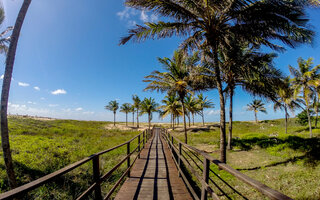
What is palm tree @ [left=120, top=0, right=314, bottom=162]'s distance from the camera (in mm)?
4996

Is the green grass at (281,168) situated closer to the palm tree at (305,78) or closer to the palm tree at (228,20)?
the palm tree at (228,20)

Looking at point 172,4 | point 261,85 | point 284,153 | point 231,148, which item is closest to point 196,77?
point 261,85

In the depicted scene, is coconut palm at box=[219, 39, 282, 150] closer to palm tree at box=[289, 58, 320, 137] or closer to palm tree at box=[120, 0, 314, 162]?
palm tree at box=[120, 0, 314, 162]

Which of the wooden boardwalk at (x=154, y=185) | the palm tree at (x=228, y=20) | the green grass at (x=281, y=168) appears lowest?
the green grass at (x=281, y=168)

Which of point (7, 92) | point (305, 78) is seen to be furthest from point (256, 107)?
point (7, 92)

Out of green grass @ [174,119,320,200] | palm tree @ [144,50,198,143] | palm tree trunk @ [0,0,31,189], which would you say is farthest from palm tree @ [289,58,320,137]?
palm tree trunk @ [0,0,31,189]

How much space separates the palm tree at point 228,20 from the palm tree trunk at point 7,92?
3.50m

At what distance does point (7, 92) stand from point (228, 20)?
904 centimetres

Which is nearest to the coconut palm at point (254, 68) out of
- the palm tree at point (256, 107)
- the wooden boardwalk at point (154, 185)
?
the wooden boardwalk at point (154, 185)

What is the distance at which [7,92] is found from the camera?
4.61 metres

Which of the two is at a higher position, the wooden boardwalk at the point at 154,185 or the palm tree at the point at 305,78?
the palm tree at the point at 305,78

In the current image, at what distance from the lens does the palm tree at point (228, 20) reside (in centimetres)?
500

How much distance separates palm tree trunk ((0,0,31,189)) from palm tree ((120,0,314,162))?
3504mm

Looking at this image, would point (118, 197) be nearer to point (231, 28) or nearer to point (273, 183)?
point (273, 183)
